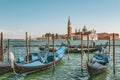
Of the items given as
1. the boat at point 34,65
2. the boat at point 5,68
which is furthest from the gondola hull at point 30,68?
the boat at point 5,68

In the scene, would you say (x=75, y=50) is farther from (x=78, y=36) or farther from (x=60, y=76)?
(x=78, y=36)

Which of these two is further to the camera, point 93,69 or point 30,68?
point 30,68

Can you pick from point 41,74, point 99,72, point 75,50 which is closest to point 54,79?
point 41,74

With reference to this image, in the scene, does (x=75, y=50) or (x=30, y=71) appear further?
(x=75, y=50)

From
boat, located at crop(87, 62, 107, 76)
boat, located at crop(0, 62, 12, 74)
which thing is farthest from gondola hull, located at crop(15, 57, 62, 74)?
boat, located at crop(87, 62, 107, 76)

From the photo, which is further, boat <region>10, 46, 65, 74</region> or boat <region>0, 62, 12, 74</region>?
boat <region>0, 62, 12, 74</region>

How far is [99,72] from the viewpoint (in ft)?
46.2

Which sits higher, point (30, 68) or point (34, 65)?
point (34, 65)

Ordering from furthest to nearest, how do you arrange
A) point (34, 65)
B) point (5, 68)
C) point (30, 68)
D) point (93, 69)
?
point (34, 65) → point (5, 68) → point (30, 68) → point (93, 69)

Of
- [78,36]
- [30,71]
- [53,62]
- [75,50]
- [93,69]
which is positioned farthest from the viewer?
[78,36]

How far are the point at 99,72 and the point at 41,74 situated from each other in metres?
3.26

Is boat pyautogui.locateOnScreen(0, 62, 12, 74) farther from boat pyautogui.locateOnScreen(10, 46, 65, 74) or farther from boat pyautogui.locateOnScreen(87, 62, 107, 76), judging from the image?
boat pyautogui.locateOnScreen(87, 62, 107, 76)

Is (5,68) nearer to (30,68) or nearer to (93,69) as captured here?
(30,68)

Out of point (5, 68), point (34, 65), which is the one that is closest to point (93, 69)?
point (34, 65)
